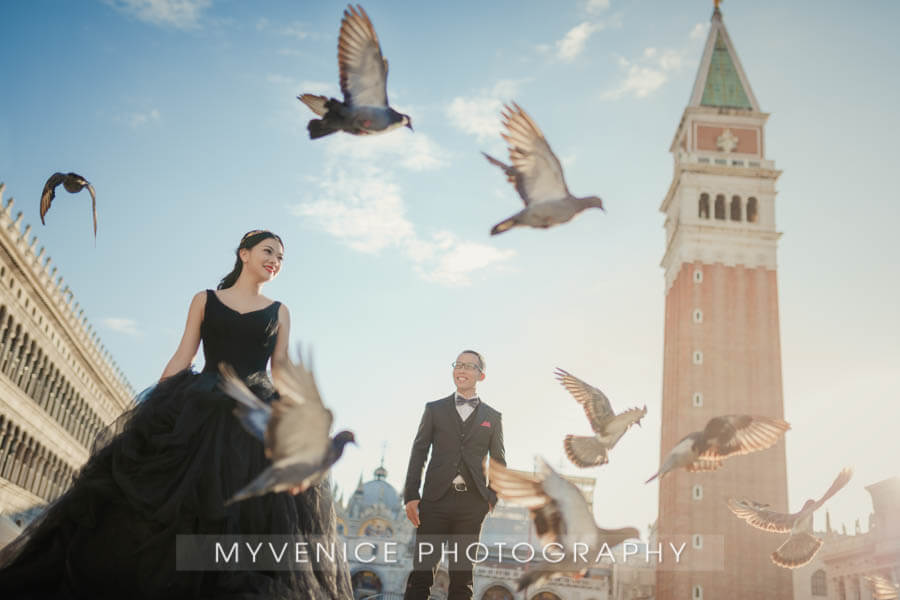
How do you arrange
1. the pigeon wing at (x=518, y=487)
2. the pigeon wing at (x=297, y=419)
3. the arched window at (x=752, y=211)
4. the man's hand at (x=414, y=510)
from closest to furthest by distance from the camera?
the pigeon wing at (x=297, y=419), the pigeon wing at (x=518, y=487), the man's hand at (x=414, y=510), the arched window at (x=752, y=211)

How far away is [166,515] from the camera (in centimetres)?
347

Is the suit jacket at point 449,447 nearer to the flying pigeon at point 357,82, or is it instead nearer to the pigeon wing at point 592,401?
the pigeon wing at point 592,401

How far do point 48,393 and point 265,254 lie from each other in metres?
28.0

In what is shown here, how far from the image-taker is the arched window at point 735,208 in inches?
1494

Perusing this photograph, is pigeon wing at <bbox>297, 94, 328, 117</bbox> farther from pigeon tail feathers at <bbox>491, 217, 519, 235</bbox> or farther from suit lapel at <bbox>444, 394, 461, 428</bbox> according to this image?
suit lapel at <bbox>444, 394, 461, 428</bbox>

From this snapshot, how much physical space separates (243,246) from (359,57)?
1262 mm

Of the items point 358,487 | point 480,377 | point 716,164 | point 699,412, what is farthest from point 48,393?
point 358,487

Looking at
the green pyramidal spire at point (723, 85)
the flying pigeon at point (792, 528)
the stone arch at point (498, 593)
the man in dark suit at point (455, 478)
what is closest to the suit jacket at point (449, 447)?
the man in dark suit at point (455, 478)

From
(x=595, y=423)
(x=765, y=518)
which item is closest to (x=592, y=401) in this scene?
(x=595, y=423)

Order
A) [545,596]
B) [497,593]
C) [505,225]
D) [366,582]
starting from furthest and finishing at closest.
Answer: [545,596] → [366,582] → [497,593] → [505,225]

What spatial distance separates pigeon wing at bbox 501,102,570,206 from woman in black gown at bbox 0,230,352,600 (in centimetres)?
175

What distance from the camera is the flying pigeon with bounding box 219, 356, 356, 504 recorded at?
295cm

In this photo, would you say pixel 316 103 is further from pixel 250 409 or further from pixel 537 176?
pixel 250 409

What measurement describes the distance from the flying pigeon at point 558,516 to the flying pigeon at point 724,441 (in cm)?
90
